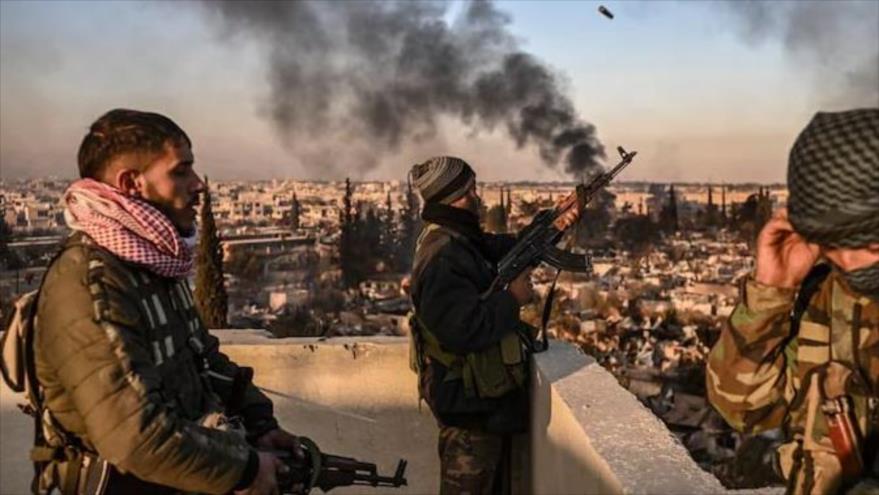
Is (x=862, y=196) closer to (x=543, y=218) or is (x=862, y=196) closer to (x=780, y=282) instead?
(x=780, y=282)

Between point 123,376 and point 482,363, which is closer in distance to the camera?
point 123,376

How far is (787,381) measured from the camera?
130cm

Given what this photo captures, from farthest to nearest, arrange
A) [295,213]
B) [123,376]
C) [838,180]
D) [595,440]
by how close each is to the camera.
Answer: [295,213] → [595,440] → [123,376] → [838,180]

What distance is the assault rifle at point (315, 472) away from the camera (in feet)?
6.61

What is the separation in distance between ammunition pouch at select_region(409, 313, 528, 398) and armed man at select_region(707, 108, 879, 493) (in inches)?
57.1

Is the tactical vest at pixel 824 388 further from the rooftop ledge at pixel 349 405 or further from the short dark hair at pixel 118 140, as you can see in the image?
the rooftop ledge at pixel 349 405

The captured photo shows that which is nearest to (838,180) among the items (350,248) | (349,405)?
(349,405)

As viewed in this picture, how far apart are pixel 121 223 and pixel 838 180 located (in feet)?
4.18

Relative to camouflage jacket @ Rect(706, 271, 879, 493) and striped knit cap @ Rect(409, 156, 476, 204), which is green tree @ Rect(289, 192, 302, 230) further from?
camouflage jacket @ Rect(706, 271, 879, 493)

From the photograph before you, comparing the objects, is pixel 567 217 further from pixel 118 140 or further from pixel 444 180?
pixel 118 140

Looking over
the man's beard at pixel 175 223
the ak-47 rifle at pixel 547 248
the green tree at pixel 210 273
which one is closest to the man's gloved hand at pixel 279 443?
the man's beard at pixel 175 223

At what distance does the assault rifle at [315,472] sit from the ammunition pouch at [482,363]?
1.78 feet

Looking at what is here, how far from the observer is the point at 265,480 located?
1.73 metres

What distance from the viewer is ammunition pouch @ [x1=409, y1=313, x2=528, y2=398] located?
9.07ft
